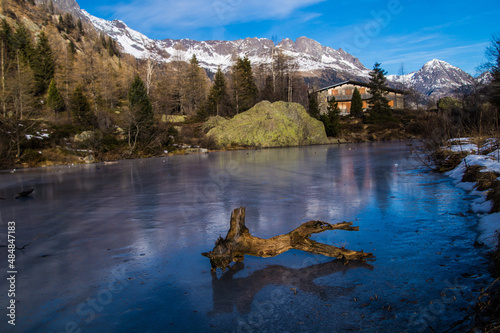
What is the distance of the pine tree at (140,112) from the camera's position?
Result: 27.2 metres

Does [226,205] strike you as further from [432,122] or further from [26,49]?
[26,49]

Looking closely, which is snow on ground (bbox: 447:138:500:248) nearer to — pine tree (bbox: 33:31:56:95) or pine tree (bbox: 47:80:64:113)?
pine tree (bbox: 47:80:64:113)

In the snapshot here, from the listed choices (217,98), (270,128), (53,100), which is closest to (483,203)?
(270,128)

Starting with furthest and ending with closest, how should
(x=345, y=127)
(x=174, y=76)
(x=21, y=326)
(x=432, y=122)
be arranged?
1. (x=174, y=76)
2. (x=345, y=127)
3. (x=432, y=122)
4. (x=21, y=326)

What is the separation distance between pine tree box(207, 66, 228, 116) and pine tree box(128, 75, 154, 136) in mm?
23286

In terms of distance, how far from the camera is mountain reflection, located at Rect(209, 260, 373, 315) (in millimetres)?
2982

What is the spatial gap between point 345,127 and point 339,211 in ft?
145

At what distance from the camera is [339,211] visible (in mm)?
6125

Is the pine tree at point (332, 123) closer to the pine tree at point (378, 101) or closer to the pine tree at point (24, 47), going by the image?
the pine tree at point (378, 101)

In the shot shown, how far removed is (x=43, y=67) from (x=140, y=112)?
34942 millimetres

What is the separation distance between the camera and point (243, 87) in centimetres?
5431

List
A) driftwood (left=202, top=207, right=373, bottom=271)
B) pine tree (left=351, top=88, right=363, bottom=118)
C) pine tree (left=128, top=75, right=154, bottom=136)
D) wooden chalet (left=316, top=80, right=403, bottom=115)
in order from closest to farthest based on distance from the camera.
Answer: driftwood (left=202, top=207, right=373, bottom=271) → pine tree (left=128, top=75, right=154, bottom=136) → pine tree (left=351, top=88, right=363, bottom=118) → wooden chalet (left=316, top=80, right=403, bottom=115)

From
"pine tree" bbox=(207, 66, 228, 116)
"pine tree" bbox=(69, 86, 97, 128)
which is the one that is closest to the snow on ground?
"pine tree" bbox=(69, 86, 97, 128)

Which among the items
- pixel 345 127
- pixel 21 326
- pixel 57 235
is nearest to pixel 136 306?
pixel 21 326
